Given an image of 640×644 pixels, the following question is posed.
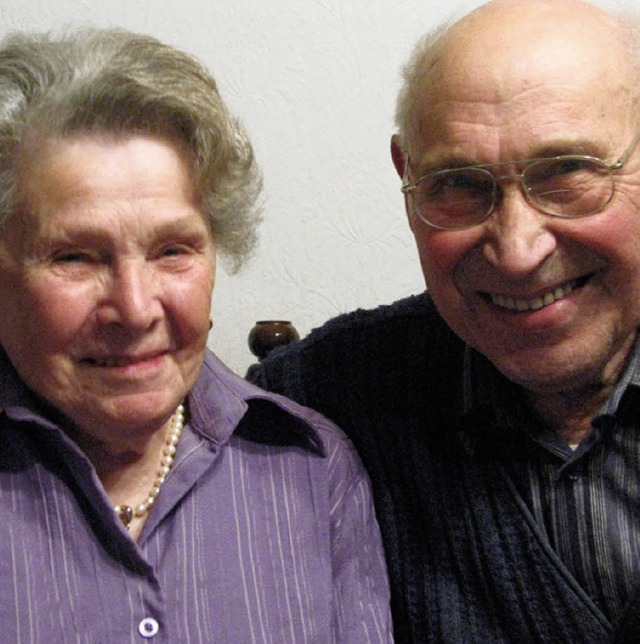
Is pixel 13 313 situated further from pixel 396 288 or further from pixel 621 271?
pixel 396 288

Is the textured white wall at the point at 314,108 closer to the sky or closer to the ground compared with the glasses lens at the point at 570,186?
closer to the sky

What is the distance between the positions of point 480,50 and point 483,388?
1.58 feet

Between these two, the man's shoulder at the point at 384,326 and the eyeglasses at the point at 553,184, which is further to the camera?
the man's shoulder at the point at 384,326

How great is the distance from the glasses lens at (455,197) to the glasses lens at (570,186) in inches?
2.2

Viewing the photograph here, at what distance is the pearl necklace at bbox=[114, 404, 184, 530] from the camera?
1.12 m

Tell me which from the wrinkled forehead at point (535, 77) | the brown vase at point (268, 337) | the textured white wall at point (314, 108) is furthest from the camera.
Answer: the textured white wall at point (314, 108)

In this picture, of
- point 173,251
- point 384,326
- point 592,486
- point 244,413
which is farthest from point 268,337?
point 592,486

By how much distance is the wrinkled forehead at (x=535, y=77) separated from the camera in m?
1.10

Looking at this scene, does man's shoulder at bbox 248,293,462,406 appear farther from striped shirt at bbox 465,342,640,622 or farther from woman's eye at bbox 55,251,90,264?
woman's eye at bbox 55,251,90,264

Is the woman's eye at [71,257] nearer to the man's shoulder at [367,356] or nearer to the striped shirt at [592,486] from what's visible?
the man's shoulder at [367,356]

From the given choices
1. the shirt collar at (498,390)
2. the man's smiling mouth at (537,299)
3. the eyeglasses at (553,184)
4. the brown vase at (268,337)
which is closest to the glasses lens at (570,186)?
the eyeglasses at (553,184)

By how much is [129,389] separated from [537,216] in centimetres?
56

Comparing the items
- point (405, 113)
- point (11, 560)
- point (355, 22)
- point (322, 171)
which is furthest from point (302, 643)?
point (355, 22)

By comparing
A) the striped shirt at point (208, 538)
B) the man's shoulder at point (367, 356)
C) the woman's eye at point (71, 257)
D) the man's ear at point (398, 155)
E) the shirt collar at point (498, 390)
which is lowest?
the striped shirt at point (208, 538)
